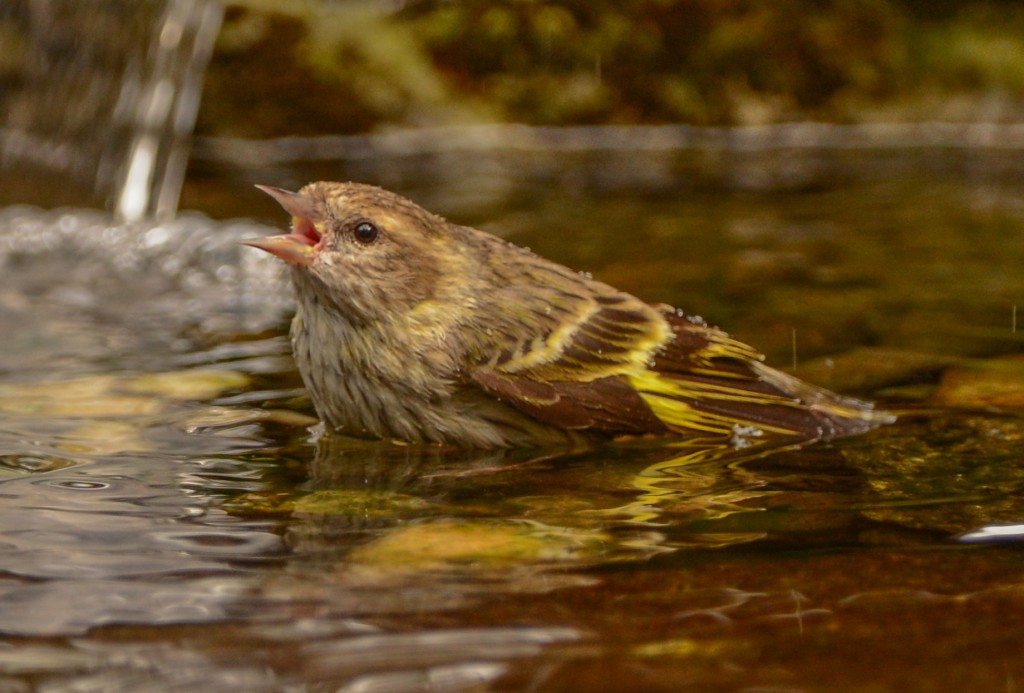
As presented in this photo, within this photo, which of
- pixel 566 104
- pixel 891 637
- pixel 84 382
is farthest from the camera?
pixel 566 104

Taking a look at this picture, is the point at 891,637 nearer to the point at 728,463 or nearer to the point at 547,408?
the point at 728,463

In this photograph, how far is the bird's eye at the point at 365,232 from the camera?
4352mm

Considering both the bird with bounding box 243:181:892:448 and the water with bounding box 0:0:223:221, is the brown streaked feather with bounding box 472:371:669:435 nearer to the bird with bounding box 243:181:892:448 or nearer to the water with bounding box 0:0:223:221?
the bird with bounding box 243:181:892:448

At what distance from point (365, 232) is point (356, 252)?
73 millimetres

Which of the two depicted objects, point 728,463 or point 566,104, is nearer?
point 728,463

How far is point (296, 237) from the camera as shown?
4.26 metres

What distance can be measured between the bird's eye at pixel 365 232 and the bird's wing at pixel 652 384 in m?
0.54

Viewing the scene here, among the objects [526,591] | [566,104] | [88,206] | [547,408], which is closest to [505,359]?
[547,408]

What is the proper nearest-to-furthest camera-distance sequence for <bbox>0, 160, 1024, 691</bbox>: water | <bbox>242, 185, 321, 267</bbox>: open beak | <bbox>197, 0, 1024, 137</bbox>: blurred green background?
1. <bbox>0, 160, 1024, 691</bbox>: water
2. <bbox>242, 185, 321, 267</bbox>: open beak
3. <bbox>197, 0, 1024, 137</bbox>: blurred green background

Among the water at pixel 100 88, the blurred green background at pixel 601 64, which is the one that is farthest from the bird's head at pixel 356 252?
the blurred green background at pixel 601 64

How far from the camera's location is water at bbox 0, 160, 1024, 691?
8.03ft

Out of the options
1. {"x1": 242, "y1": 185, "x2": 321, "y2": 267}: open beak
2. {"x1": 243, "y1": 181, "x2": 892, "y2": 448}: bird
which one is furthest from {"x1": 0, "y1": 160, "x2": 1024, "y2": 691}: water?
{"x1": 242, "y1": 185, "x2": 321, "y2": 267}: open beak

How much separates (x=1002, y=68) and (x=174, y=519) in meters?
8.71

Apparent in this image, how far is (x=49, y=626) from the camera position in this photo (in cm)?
260
